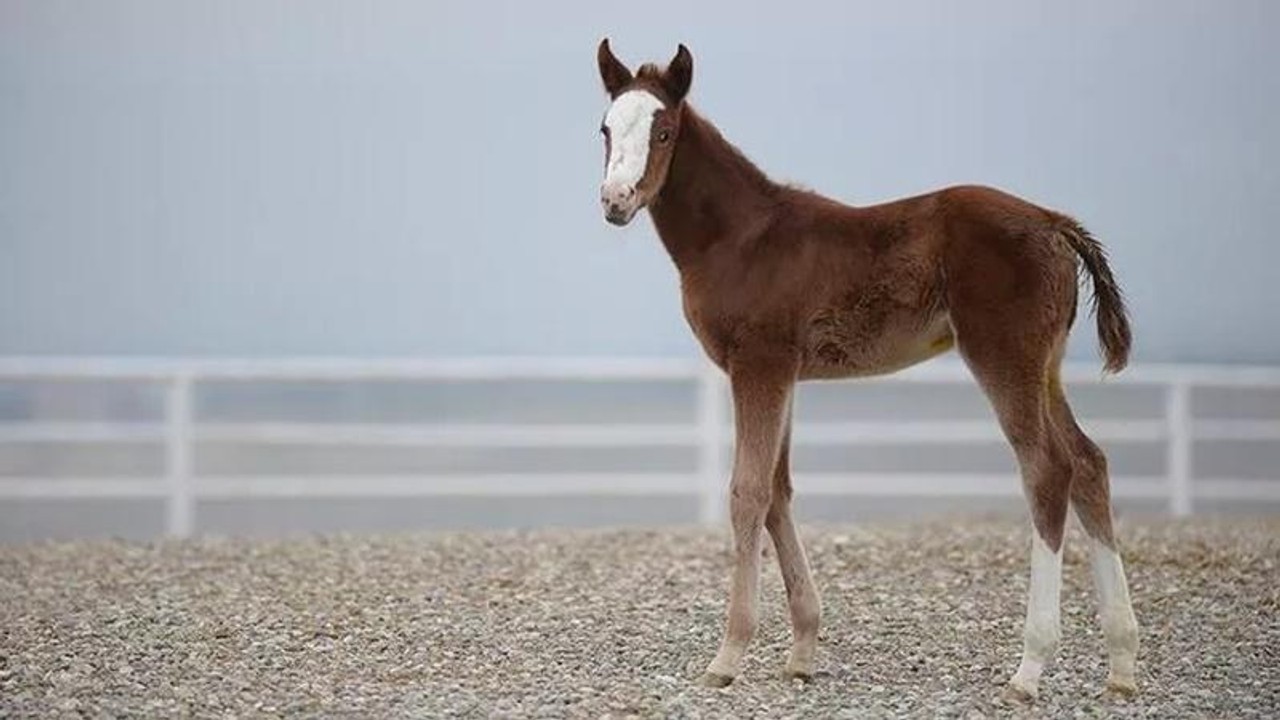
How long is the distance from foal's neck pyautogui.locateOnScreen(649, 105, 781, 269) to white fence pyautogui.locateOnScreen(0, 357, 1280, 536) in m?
6.73

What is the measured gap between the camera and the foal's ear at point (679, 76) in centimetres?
673

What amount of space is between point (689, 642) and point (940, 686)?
46.1 inches

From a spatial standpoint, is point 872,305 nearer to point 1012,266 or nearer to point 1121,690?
point 1012,266

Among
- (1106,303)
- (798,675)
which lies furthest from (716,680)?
(1106,303)

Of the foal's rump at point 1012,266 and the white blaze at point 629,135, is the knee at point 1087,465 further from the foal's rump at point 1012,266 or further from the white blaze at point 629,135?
the white blaze at point 629,135

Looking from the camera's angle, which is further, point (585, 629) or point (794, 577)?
point (585, 629)

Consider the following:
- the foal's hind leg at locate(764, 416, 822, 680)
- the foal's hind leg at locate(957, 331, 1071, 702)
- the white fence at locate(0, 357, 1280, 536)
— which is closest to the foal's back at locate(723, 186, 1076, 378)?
the foal's hind leg at locate(957, 331, 1071, 702)

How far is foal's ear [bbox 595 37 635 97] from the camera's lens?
6844mm

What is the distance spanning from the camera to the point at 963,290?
6.50 meters

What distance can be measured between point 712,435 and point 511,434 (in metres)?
1.37

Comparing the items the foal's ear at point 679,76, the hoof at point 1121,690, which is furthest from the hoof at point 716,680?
the foal's ear at point 679,76

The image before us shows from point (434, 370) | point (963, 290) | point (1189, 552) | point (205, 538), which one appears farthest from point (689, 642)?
point (434, 370)

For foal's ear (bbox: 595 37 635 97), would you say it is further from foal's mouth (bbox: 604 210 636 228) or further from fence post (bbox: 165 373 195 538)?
fence post (bbox: 165 373 195 538)

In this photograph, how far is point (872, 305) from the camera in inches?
262
